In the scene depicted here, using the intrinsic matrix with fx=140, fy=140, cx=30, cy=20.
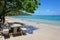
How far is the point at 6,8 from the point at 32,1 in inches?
119

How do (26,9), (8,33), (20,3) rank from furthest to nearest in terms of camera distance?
(26,9) < (20,3) < (8,33)

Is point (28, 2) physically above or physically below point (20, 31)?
above

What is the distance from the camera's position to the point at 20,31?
11.3 metres

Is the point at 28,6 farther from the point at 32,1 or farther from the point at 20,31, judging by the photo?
the point at 20,31

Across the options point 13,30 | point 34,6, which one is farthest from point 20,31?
point 34,6

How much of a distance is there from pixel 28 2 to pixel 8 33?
19.4 ft

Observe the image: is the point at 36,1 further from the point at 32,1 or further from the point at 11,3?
the point at 11,3

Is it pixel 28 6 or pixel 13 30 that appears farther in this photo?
pixel 28 6

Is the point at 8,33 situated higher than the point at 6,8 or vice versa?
the point at 6,8

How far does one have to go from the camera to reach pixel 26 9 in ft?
50.9

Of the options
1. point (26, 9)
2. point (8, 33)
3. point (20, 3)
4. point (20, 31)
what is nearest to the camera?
point (8, 33)

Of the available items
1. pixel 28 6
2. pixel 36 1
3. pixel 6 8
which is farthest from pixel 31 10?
pixel 6 8

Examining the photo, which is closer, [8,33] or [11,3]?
[8,33]

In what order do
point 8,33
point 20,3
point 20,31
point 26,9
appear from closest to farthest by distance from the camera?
1. point 8,33
2. point 20,31
3. point 20,3
4. point 26,9
